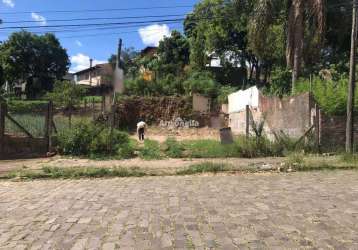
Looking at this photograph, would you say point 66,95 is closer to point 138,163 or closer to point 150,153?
point 150,153

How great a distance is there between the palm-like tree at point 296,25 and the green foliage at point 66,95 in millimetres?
25877

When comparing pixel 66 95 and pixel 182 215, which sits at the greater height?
pixel 66 95

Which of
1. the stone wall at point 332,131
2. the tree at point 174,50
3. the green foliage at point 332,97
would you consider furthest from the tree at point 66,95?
the stone wall at point 332,131

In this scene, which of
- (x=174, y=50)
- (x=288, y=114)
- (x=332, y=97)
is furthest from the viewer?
(x=174, y=50)

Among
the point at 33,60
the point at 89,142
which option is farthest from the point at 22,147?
the point at 33,60

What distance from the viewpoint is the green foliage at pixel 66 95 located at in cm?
4399

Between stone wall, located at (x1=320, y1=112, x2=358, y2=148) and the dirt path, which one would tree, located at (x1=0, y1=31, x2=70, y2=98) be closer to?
the dirt path

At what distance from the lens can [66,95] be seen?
44.8 m

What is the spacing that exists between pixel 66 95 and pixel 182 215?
1567 inches

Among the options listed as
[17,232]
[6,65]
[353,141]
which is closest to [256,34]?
[353,141]

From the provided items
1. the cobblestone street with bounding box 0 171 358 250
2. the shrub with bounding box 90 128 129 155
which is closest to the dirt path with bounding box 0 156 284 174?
the shrub with bounding box 90 128 129 155

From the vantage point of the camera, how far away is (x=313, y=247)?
5.21 meters

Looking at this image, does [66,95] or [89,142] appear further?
[66,95]

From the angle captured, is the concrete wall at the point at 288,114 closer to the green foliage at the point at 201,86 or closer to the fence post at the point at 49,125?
the fence post at the point at 49,125
